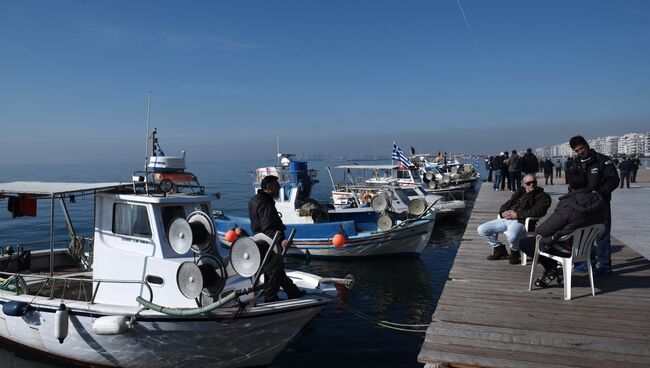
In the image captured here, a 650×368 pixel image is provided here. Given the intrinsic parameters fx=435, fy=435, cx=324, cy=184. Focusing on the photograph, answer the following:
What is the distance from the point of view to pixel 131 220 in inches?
318

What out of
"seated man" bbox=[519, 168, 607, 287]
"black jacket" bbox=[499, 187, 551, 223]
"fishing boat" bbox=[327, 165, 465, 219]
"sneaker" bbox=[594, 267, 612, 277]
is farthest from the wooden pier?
"fishing boat" bbox=[327, 165, 465, 219]

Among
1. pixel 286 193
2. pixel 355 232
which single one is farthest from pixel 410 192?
pixel 355 232

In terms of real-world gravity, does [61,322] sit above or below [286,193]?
below

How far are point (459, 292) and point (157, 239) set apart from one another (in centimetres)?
511

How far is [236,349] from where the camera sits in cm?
744

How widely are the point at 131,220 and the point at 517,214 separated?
6832 millimetres

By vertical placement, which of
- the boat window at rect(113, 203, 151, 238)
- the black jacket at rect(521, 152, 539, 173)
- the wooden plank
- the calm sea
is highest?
the black jacket at rect(521, 152, 539, 173)

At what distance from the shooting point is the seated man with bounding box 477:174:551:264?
7074 millimetres

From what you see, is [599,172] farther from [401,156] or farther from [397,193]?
[401,156]

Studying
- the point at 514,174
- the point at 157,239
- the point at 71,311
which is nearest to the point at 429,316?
the point at 157,239

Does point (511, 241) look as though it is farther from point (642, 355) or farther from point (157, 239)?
point (157, 239)

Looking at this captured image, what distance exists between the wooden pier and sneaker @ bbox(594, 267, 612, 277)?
0.34 ft

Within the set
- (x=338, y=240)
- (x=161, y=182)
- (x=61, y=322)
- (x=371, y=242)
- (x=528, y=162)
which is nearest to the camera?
(x=61, y=322)

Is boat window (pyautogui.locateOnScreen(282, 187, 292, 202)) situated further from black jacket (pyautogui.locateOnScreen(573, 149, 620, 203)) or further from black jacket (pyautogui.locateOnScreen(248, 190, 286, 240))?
black jacket (pyautogui.locateOnScreen(573, 149, 620, 203))
